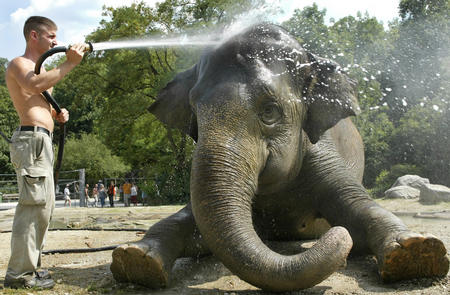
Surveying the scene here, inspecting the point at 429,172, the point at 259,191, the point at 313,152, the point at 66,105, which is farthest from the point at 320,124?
the point at 66,105

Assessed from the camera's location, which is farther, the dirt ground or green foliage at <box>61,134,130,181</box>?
green foliage at <box>61,134,130,181</box>

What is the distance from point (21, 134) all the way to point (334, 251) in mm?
2493

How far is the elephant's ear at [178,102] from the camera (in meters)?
4.82

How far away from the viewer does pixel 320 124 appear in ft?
14.2

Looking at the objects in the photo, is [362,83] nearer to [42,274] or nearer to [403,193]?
[403,193]

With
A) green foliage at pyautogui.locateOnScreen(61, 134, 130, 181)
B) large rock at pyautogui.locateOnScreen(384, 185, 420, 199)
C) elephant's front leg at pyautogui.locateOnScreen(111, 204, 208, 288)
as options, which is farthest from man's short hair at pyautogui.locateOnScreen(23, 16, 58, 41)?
green foliage at pyautogui.locateOnScreen(61, 134, 130, 181)

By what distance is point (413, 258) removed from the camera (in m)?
3.40

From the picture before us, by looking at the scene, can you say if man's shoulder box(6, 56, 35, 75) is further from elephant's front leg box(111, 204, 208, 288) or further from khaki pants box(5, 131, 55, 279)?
elephant's front leg box(111, 204, 208, 288)

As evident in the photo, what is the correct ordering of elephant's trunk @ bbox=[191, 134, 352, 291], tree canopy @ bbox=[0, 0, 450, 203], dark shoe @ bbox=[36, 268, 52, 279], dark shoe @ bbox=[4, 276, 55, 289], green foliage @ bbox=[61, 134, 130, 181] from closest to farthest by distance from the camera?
1. elephant's trunk @ bbox=[191, 134, 352, 291]
2. dark shoe @ bbox=[4, 276, 55, 289]
3. dark shoe @ bbox=[36, 268, 52, 279]
4. tree canopy @ bbox=[0, 0, 450, 203]
5. green foliage @ bbox=[61, 134, 130, 181]

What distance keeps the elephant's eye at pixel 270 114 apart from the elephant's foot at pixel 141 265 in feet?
4.16

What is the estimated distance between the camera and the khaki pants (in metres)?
3.72

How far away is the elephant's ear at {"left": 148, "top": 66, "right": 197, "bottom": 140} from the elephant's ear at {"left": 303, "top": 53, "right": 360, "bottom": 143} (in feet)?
3.73

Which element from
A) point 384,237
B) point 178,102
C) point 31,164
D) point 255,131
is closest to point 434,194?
point 178,102

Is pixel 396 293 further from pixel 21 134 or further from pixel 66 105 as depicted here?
pixel 66 105
